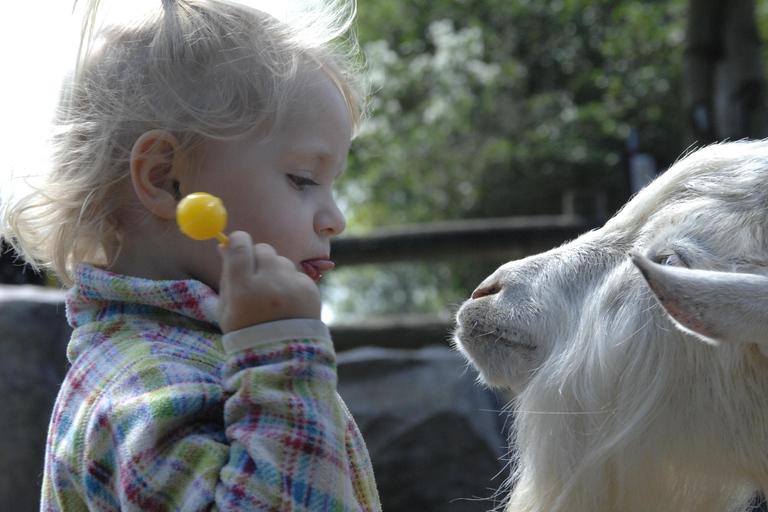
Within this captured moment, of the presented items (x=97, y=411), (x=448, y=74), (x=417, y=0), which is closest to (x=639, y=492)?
(x=97, y=411)

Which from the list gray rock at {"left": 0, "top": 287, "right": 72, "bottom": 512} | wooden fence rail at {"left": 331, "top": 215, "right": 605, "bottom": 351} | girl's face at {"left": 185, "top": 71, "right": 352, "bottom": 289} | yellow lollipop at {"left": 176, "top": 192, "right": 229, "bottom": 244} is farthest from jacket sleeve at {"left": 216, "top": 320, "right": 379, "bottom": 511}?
wooden fence rail at {"left": 331, "top": 215, "right": 605, "bottom": 351}

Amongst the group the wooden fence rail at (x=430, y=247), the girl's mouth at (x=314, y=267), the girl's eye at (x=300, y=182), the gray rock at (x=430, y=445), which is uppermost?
the girl's eye at (x=300, y=182)

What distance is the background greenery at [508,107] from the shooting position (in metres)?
13.5

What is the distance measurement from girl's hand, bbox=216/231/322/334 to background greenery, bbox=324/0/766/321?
12047 mm

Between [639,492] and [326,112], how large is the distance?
106 centimetres

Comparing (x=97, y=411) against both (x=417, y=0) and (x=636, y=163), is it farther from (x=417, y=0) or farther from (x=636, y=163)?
(x=417, y=0)

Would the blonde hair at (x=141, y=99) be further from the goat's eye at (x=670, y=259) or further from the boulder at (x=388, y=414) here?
the boulder at (x=388, y=414)

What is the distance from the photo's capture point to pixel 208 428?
1.19 m

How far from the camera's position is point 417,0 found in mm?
16797

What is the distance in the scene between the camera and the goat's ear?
137cm

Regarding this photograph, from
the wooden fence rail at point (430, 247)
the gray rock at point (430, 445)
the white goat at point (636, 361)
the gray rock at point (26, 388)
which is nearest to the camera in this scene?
the white goat at point (636, 361)

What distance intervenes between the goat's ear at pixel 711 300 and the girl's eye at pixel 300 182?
1.92 feet

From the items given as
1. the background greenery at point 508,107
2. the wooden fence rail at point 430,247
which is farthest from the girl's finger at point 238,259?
the background greenery at point 508,107

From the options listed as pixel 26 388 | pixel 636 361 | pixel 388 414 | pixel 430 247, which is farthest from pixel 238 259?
pixel 430 247
